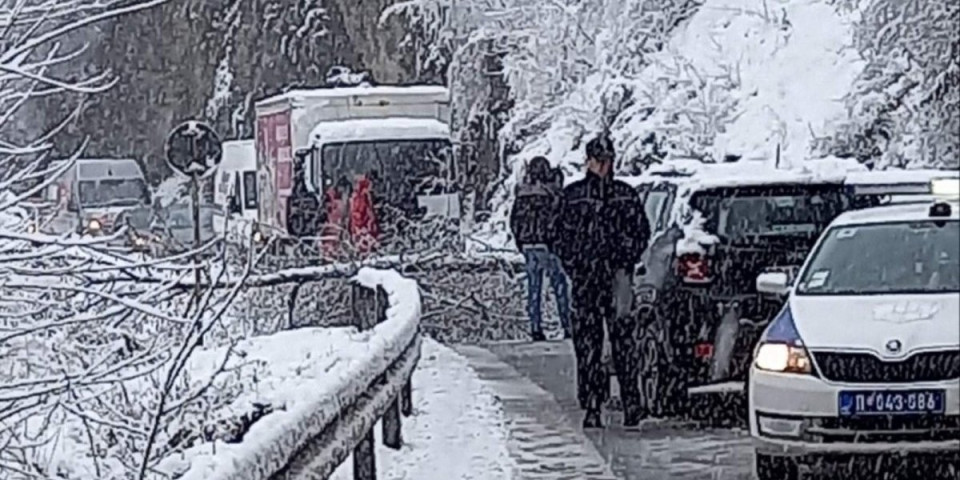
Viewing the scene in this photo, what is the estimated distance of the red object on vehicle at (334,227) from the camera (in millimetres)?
22031

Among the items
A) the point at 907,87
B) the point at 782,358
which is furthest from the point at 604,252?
the point at 907,87

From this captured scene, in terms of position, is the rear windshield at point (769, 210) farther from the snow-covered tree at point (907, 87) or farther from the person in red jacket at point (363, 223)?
the person in red jacket at point (363, 223)

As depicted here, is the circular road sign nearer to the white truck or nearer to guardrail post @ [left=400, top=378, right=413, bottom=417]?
guardrail post @ [left=400, top=378, right=413, bottom=417]

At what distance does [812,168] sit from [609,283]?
1.61 m

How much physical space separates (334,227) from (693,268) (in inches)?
460

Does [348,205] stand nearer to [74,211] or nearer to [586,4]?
[586,4]

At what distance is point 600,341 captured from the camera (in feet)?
37.3

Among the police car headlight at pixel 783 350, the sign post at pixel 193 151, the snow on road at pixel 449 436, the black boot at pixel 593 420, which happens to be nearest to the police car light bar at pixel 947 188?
the police car headlight at pixel 783 350

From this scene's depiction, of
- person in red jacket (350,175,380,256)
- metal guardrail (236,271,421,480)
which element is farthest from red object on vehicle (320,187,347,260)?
metal guardrail (236,271,421,480)

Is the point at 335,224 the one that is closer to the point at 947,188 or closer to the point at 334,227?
the point at 334,227

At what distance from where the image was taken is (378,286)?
13438mm

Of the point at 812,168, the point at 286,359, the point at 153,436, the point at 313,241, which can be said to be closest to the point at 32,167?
the point at 153,436

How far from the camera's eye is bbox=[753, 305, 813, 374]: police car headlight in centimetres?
809

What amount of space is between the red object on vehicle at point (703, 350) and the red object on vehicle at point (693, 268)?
0.38m
